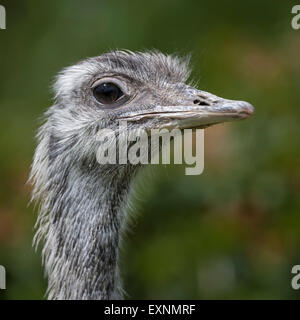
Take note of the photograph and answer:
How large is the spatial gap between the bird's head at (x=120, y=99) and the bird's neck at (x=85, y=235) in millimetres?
200

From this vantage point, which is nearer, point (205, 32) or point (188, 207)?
point (188, 207)

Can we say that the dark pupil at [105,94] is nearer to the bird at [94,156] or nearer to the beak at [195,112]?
the bird at [94,156]

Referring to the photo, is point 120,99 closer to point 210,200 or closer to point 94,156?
point 94,156

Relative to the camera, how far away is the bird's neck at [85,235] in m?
3.88

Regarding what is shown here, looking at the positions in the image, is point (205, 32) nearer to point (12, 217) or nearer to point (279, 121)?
point (279, 121)

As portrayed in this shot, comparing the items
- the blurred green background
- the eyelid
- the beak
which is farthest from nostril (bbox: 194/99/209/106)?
the blurred green background

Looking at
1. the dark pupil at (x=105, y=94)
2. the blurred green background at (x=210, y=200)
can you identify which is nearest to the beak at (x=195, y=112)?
the dark pupil at (x=105, y=94)

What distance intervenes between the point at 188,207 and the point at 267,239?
0.56 meters

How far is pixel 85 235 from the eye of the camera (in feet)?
12.8

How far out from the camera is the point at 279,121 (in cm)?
566

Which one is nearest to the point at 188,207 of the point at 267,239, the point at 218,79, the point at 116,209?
the point at 267,239

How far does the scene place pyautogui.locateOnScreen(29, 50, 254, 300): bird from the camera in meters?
3.89
